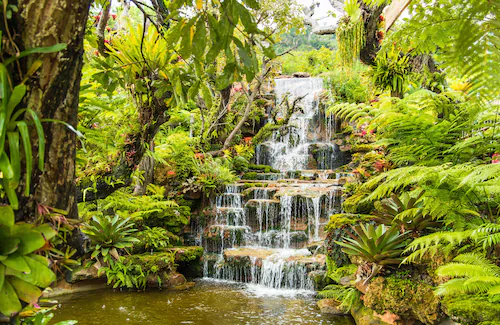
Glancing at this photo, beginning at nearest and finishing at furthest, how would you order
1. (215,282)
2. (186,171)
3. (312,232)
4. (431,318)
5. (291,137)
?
(431,318) < (215,282) < (312,232) < (186,171) < (291,137)

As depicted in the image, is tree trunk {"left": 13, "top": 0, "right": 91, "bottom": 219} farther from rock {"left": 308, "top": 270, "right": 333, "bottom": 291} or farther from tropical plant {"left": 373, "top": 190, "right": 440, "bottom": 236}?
rock {"left": 308, "top": 270, "right": 333, "bottom": 291}

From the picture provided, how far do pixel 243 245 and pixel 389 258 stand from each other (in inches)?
173

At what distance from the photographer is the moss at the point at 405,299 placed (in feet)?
11.7

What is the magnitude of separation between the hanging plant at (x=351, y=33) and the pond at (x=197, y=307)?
406 centimetres

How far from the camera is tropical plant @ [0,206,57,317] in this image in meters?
0.98

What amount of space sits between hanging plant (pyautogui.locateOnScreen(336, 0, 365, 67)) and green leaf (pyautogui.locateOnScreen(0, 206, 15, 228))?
5364 millimetres

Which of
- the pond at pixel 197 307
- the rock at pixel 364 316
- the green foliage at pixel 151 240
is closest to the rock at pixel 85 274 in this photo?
the pond at pixel 197 307

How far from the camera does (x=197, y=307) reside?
17.0 feet

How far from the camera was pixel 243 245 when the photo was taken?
8.02 m

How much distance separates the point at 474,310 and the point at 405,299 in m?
1.10

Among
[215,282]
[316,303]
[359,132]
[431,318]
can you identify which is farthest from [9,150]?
[359,132]

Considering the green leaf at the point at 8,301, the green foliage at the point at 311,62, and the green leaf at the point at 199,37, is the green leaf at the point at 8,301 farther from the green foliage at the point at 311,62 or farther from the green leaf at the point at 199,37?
the green foliage at the point at 311,62

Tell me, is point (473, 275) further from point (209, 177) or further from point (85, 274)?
point (209, 177)

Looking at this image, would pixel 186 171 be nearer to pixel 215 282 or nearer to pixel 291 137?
pixel 215 282
